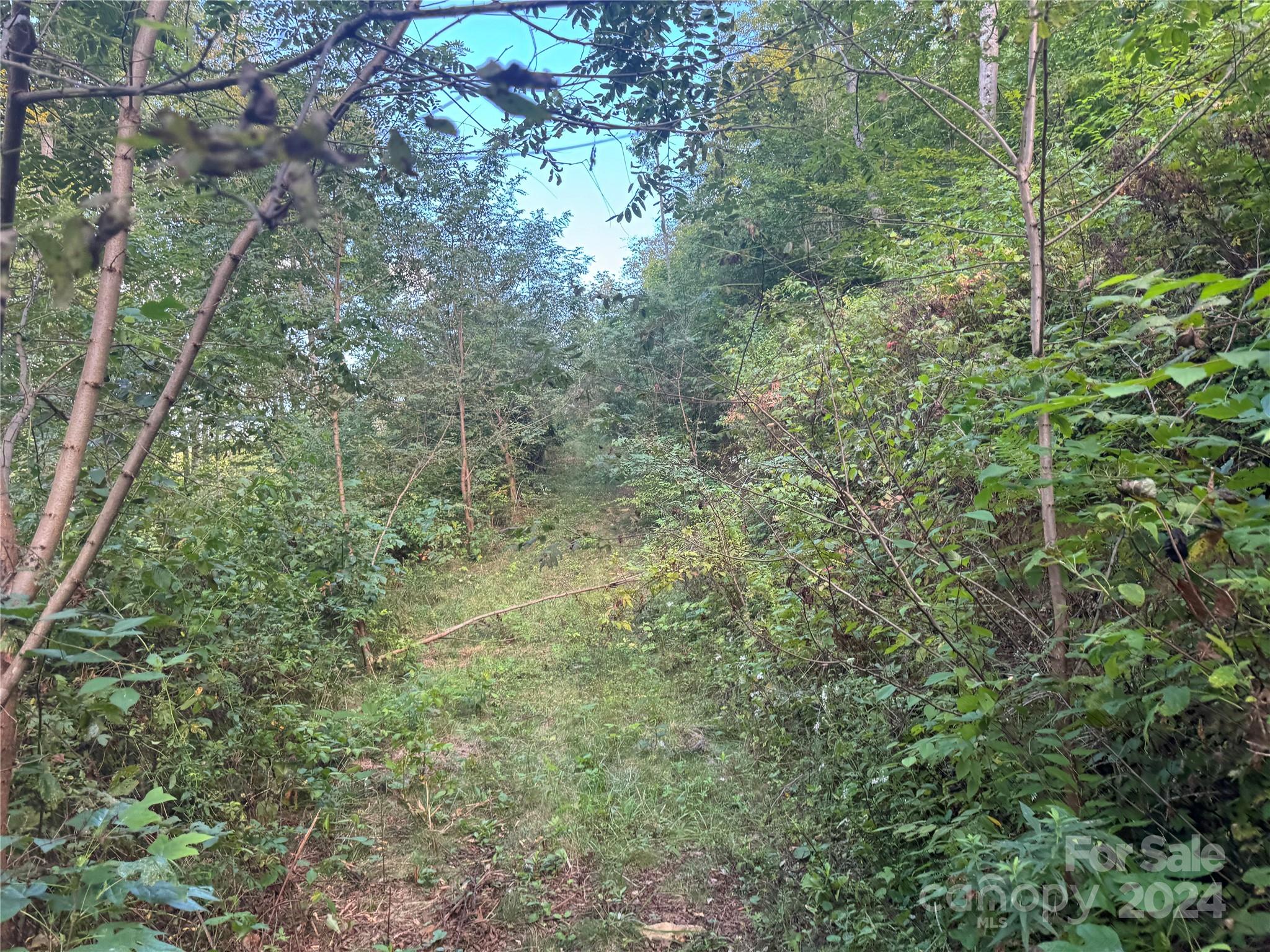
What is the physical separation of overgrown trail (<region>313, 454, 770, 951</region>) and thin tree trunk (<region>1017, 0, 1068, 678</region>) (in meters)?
1.65

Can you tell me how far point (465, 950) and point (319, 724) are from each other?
1557 mm

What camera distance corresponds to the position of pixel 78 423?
154 cm

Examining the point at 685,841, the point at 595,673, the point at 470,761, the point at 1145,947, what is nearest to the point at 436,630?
the point at 595,673

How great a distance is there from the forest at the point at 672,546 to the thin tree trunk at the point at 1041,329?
0.02 m

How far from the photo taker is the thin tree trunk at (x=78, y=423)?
146cm

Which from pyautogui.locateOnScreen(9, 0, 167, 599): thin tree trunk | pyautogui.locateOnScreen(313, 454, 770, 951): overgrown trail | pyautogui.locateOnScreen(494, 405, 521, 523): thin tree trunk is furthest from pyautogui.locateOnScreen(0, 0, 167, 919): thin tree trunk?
pyautogui.locateOnScreen(494, 405, 521, 523): thin tree trunk

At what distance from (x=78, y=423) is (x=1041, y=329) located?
2635mm

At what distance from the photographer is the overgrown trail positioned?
2564 mm

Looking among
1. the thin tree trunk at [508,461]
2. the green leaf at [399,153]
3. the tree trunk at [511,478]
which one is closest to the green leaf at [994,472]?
the green leaf at [399,153]

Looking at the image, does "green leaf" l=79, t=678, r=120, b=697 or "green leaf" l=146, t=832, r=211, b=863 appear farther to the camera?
"green leaf" l=146, t=832, r=211, b=863

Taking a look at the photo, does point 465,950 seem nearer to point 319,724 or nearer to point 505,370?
point 319,724

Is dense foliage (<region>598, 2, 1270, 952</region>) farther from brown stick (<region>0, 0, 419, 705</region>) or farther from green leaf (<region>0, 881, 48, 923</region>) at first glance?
green leaf (<region>0, 881, 48, 923</region>)

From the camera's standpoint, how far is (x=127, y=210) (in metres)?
0.81

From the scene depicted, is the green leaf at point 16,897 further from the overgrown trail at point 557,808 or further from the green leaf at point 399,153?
the overgrown trail at point 557,808
